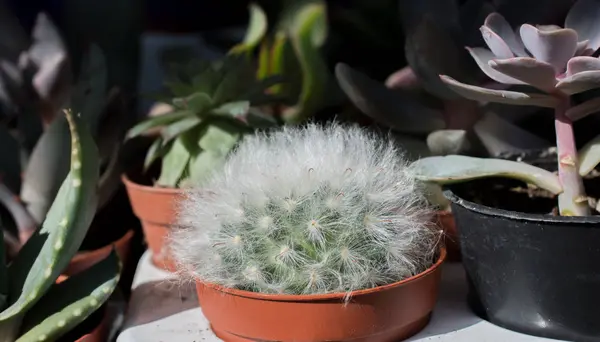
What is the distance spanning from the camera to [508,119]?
2.92ft

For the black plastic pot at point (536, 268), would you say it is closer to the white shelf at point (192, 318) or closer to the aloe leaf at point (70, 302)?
the white shelf at point (192, 318)

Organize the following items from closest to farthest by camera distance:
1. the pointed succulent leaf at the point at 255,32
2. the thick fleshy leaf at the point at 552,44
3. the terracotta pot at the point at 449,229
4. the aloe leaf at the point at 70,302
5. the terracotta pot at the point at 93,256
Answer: the thick fleshy leaf at the point at 552,44
the aloe leaf at the point at 70,302
the terracotta pot at the point at 449,229
the terracotta pot at the point at 93,256
the pointed succulent leaf at the point at 255,32

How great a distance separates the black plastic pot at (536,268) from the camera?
648 millimetres

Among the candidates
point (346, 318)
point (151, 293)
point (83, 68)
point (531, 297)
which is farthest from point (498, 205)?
point (83, 68)

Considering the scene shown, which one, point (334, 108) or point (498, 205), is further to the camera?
point (334, 108)

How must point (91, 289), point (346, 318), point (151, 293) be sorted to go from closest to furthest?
point (346, 318), point (91, 289), point (151, 293)

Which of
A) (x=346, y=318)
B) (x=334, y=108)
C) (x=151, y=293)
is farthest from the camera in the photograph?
(x=334, y=108)

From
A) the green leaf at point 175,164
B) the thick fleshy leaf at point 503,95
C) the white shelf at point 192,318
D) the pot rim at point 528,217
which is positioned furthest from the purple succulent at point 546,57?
the green leaf at point 175,164

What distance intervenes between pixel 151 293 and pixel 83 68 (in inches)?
15.7

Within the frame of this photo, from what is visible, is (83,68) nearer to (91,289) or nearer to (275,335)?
(91,289)

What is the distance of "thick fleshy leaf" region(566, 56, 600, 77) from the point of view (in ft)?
1.99

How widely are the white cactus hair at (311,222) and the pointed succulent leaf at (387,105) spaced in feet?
0.30

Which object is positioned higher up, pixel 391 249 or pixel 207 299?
pixel 391 249

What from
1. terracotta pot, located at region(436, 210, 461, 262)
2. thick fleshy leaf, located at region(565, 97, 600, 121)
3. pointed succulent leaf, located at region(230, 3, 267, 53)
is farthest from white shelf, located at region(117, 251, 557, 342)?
pointed succulent leaf, located at region(230, 3, 267, 53)
